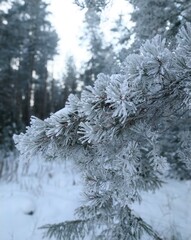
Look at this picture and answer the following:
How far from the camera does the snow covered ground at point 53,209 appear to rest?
17.0ft

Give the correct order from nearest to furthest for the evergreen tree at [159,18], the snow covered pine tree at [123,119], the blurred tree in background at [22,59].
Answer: the snow covered pine tree at [123,119]
the evergreen tree at [159,18]
the blurred tree in background at [22,59]

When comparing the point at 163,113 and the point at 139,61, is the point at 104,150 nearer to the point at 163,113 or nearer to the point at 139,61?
the point at 163,113

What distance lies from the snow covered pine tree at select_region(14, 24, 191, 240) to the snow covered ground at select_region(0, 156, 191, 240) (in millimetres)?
1934

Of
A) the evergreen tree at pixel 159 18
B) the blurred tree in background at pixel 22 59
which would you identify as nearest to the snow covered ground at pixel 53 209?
the evergreen tree at pixel 159 18

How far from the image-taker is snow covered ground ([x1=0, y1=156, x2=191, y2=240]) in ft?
17.0

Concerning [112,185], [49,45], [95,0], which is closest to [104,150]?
[112,185]

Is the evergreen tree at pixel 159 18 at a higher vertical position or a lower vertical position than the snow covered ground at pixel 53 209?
higher

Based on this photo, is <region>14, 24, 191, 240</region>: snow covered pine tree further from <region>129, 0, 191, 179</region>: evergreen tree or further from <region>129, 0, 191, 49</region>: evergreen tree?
<region>129, 0, 191, 49</region>: evergreen tree

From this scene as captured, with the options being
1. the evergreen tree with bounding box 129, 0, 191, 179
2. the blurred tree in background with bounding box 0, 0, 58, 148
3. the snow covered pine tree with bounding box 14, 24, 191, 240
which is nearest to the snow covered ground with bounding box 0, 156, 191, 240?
the evergreen tree with bounding box 129, 0, 191, 179

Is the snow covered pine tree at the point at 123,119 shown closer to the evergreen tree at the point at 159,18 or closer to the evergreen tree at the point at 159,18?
the evergreen tree at the point at 159,18

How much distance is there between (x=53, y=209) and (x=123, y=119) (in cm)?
458

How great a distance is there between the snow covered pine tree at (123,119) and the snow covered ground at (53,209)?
1.93 m

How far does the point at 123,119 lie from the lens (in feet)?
6.49

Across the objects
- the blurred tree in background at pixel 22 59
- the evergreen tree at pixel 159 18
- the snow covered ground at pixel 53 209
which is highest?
the blurred tree in background at pixel 22 59
